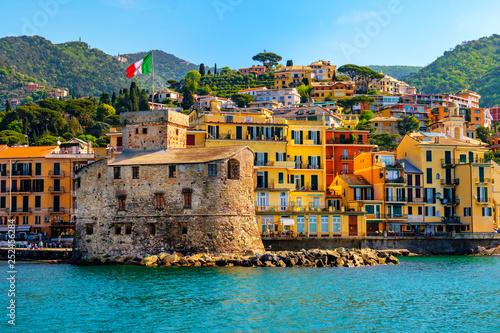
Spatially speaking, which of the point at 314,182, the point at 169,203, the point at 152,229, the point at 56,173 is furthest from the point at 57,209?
the point at 314,182

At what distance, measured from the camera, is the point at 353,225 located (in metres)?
52.8

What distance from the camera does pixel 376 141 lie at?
287 feet

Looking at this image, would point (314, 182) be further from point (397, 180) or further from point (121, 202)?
point (121, 202)

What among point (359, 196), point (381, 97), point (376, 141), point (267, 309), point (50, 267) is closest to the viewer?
point (267, 309)

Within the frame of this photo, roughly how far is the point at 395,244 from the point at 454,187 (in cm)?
963

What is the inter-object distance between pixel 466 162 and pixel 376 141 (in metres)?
29.8

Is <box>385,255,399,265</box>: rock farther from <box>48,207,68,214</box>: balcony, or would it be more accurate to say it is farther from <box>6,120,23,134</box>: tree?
<box>6,120,23,134</box>: tree

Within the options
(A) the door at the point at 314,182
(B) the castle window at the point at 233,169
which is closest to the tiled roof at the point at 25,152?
(B) the castle window at the point at 233,169

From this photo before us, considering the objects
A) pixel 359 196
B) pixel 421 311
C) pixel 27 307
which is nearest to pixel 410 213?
pixel 359 196

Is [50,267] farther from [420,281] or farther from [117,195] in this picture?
[420,281]

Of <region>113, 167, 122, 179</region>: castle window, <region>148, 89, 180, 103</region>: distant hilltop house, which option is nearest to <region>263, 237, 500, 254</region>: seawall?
<region>113, 167, 122, 179</region>: castle window

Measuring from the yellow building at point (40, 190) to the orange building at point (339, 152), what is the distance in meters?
24.4

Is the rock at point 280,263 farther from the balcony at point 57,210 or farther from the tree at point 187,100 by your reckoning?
the tree at point 187,100

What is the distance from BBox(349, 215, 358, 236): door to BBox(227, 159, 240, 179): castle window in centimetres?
1344
